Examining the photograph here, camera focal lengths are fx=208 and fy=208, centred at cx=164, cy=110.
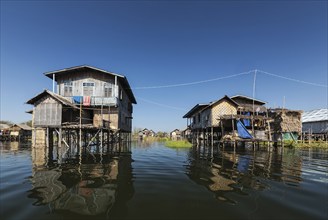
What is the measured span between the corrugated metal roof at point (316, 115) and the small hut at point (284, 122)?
16668mm

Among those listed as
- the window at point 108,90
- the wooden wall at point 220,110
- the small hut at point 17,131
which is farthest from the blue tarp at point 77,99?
the small hut at point 17,131

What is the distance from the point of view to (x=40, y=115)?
21.4m

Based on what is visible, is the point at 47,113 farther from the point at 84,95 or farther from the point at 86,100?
the point at 84,95

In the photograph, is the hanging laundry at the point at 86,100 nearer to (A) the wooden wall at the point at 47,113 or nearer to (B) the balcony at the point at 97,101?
(B) the balcony at the point at 97,101

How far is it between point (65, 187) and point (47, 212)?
7.39ft

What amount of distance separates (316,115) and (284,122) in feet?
76.7

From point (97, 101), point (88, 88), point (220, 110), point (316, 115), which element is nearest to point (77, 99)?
point (88, 88)

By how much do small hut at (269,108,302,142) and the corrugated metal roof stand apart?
16668 millimetres

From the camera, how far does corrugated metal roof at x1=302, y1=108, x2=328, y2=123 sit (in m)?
44.8

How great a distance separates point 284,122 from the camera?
31500mm

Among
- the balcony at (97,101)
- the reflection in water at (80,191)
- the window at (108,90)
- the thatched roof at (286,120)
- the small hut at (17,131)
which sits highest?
the window at (108,90)

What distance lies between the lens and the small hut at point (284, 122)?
31.0 metres

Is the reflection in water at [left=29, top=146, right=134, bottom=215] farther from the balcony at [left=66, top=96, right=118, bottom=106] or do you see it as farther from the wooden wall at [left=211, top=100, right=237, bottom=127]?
the wooden wall at [left=211, top=100, right=237, bottom=127]

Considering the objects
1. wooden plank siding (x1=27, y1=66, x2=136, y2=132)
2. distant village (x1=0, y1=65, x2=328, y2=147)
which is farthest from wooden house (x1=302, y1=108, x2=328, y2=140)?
wooden plank siding (x1=27, y1=66, x2=136, y2=132)
